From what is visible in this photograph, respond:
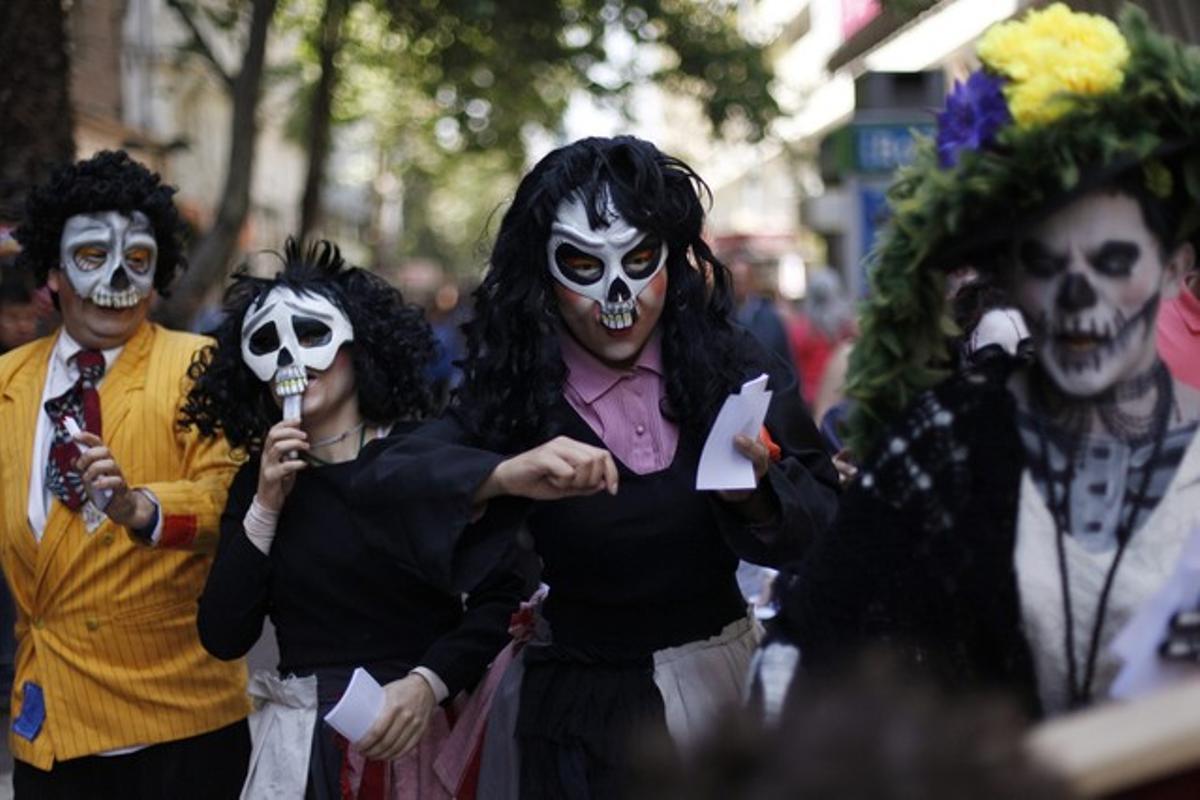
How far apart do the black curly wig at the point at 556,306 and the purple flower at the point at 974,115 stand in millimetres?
1129

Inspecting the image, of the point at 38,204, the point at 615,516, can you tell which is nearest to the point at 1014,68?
the point at 615,516

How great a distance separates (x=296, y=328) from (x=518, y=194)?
2.77ft

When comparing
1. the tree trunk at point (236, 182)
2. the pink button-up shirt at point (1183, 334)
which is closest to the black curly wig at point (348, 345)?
the pink button-up shirt at point (1183, 334)

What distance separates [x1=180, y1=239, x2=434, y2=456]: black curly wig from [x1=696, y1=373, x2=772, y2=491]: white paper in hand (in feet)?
4.50

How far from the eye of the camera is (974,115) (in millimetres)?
2670

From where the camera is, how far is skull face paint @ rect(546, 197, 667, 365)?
3.75m

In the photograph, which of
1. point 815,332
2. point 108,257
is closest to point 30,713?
point 108,257

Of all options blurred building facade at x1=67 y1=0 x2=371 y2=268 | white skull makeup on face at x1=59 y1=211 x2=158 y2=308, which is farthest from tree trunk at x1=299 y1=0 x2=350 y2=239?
white skull makeup on face at x1=59 y1=211 x2=158 y2=308

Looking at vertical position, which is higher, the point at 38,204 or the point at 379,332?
the point at 38,204

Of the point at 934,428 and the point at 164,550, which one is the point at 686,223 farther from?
the point at 164,550

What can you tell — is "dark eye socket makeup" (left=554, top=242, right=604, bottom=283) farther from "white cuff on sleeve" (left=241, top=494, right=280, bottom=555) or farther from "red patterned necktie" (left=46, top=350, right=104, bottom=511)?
"red patterned necktie" (left=46, top=350, right=104, bottom=511)

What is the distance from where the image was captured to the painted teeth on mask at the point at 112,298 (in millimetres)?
4938

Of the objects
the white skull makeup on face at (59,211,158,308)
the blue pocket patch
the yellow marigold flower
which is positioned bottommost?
the blue pocket patch

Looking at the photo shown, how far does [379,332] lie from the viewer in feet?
15.3
